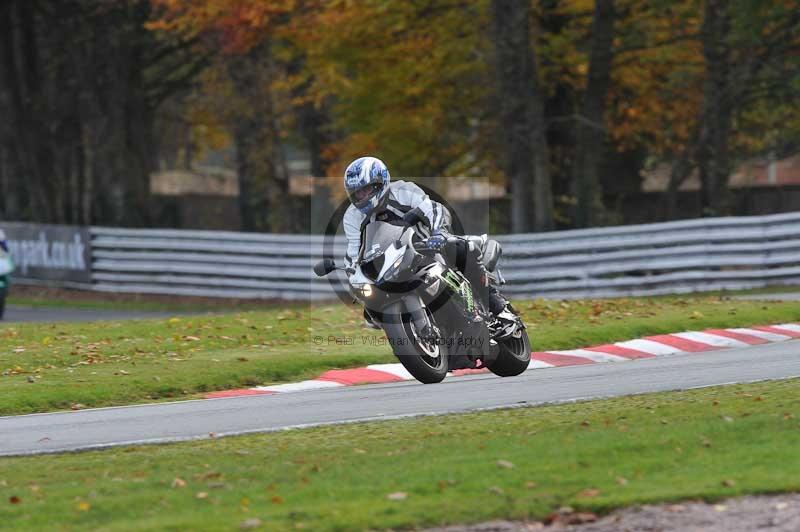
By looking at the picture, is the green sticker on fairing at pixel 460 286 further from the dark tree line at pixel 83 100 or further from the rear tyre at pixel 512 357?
the dark tree line at pixel 83 100

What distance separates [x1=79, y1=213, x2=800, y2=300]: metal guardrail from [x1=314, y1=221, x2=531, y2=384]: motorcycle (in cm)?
1269

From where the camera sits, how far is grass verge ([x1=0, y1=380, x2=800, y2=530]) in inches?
275

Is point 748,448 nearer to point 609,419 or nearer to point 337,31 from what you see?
point 609,419

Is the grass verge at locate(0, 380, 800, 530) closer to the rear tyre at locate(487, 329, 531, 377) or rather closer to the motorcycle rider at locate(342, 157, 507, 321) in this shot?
the motorcycle rider at locate(342, 157, 507, 321)

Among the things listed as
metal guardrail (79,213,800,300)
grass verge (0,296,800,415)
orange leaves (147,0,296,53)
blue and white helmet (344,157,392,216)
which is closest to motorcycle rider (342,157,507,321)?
blue and white helmet (344,157,392,216)

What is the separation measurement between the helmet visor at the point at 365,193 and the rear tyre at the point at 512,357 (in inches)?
82.0

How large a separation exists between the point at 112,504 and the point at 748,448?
12.0 ft

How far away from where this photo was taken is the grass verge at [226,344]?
12.4 m

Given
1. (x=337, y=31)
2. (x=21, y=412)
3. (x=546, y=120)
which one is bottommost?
(x=21, y=412)

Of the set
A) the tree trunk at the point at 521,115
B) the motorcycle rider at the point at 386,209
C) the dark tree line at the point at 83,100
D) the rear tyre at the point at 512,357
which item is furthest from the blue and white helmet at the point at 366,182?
the dark tree line at the point at 83,100

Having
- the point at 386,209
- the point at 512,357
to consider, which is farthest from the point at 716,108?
the point at 386,209

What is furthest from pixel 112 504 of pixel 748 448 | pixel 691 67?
pixel 691 67

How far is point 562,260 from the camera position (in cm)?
2542

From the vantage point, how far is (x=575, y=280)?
83.0ft
